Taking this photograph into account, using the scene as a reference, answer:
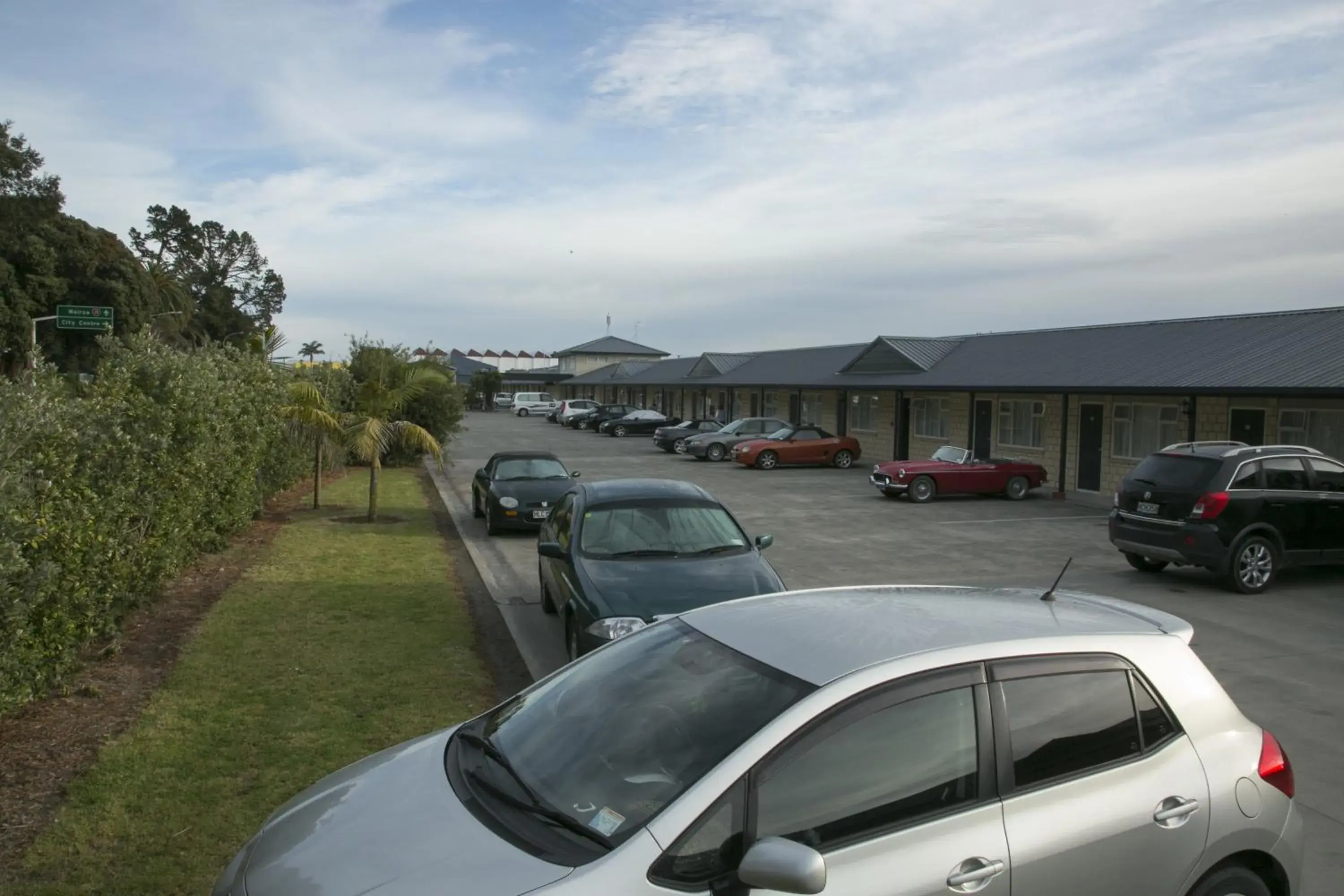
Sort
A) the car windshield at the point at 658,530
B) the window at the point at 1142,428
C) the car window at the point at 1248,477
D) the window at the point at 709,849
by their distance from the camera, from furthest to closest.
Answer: the window at the point at 1142,428 < the car window at the point at 1248,477 < the car windshield at the point at 658,530 < the window at the point at 709,849

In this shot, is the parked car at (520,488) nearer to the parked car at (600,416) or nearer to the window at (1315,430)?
the window at (1315,430)

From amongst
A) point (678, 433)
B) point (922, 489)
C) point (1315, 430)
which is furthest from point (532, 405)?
point (1315, 430)

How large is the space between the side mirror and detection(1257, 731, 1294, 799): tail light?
2.08 meters

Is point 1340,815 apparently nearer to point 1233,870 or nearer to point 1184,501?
point 1233,870

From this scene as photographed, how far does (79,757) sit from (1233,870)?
20.7ft

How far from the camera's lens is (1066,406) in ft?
85.6

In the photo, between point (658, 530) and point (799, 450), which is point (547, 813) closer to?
point (658, 530)

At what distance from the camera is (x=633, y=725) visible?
3.61m

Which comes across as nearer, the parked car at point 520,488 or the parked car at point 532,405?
the parked car at point 520,488

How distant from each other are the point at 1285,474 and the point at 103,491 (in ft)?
43.6

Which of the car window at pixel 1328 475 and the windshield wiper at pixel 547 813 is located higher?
the car window at pixel 1328 475

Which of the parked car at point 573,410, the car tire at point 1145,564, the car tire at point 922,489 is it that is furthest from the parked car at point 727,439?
the car tire at point 1145,564

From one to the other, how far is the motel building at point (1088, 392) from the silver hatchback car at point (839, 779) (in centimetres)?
1642

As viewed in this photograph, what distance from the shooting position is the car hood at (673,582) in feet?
26.3
